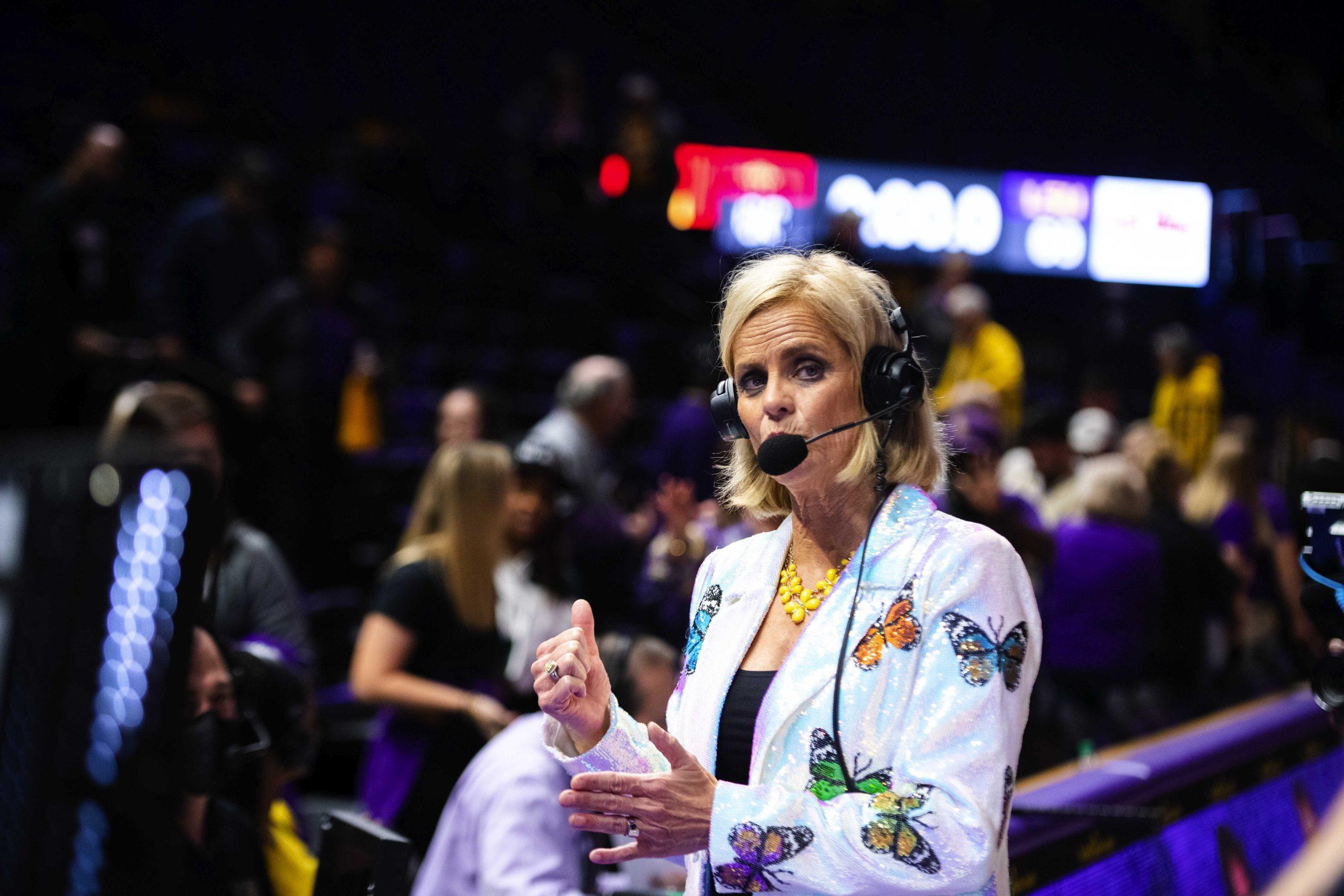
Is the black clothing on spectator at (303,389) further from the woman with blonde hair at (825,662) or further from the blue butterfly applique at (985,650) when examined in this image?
the blue butterfly applique at (985,650)

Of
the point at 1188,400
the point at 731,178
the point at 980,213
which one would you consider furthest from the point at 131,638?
the point at 980,213

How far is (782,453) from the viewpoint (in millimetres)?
1534

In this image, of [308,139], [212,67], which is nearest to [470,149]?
[308,139]

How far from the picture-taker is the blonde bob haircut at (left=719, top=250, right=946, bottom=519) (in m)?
1.63

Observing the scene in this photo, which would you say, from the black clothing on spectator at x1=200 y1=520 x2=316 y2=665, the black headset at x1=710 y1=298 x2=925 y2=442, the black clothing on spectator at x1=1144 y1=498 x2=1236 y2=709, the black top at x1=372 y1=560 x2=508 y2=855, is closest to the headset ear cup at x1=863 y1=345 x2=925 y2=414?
the black headset at x1=710 y1=298 x2=925 y2=442

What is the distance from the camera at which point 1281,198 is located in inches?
497

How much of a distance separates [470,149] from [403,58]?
3049 mm

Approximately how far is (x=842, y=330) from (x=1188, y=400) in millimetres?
6855

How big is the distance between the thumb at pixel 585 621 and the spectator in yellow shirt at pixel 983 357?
18.7 ft

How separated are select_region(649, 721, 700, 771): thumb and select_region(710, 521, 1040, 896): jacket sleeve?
46 millimetres

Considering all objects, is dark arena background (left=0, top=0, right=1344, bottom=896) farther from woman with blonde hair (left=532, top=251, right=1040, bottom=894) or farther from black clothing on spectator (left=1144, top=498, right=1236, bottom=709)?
woman with blonde hair (left=532, top=251, right=1040, bottom=894)

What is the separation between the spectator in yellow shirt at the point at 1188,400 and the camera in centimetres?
779

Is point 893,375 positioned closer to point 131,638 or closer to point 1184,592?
point 131,638

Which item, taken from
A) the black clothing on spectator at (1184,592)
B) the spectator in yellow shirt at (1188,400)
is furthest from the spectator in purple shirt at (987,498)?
the spectator in yellow shirt at (1188,400)
